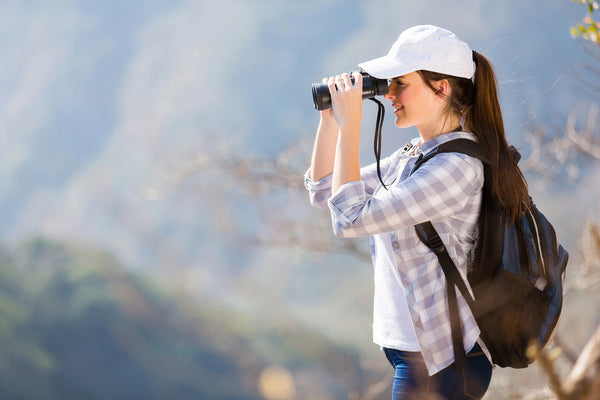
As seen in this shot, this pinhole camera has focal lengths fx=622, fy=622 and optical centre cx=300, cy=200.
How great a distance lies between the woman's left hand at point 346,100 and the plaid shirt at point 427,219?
3.6 inches

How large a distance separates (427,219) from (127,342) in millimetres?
3130

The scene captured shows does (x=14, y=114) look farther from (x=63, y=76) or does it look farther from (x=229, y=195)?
(x=229, y=195)

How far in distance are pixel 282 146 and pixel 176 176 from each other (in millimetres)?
619

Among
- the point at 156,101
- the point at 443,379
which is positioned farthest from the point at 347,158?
the point at 156,101

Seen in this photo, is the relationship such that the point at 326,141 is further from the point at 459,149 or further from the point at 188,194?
the point at 188,194

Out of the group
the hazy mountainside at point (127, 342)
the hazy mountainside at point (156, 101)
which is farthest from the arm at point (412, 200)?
the hazy mountainside at point (127, 342)

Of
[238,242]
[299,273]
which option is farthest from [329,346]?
[238,242]

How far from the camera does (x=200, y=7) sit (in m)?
3.68

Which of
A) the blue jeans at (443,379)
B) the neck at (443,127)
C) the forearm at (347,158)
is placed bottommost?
the blue jeans at (443,379)

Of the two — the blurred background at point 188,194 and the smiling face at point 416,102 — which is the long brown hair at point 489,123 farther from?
the blurred background at point 188,194

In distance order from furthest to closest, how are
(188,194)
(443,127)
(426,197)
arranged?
(188,194)
(443,127)
(426,197)

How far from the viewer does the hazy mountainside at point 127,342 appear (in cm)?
351

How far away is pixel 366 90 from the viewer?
884mm

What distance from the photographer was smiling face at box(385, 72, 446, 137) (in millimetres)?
881
